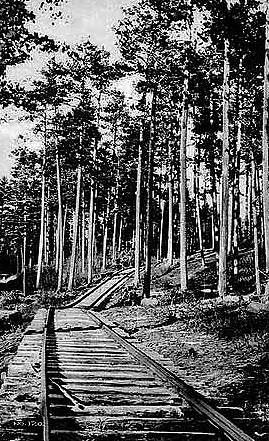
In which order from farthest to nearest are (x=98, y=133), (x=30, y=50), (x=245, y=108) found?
(x=98, y=133)
(x=245, y=108)
(x=30, y=50)

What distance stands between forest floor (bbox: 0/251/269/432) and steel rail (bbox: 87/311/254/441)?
0.33 m

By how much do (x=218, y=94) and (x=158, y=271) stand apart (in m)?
16.0

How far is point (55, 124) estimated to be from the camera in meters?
42.7

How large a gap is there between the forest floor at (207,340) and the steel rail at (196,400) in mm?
330

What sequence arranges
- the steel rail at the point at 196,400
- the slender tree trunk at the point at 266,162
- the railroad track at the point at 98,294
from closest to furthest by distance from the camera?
the steel rail at the point at 196,400 < the slender tree trunk at the point at 266,162 < the railroad track at the point at 98,294

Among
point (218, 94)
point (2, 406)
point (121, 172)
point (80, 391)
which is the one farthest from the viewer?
point (121, 172)

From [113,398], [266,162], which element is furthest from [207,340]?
[266,162]

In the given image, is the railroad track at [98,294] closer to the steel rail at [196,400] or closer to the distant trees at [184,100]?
the distant trees at [184,100]

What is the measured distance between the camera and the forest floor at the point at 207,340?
8445 mm

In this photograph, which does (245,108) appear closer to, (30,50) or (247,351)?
(30,50)

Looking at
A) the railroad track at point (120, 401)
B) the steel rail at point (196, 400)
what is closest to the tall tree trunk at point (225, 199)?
the railroad track at point (120, 401)

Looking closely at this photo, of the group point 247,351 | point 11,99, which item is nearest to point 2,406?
point 247,351

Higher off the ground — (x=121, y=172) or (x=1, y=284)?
(x=121, y=172)

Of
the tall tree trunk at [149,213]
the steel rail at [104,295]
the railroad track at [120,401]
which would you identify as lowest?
the railroad track at [120,401]
